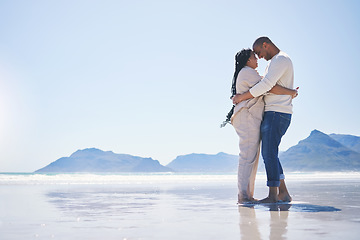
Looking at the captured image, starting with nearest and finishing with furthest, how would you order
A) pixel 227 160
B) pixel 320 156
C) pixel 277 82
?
1. pixel 277 82
2. pixel 320 156
3. pixel 227 160

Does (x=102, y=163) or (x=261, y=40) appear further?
(x=102, y=163)

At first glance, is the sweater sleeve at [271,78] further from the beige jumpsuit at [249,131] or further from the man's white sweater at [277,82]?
the beige jumpsuit at [249,131]

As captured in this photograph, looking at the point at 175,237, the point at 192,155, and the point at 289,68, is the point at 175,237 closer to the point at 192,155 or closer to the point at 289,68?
the point at 289,68

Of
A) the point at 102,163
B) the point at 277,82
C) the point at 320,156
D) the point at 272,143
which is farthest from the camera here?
the point at 102,163

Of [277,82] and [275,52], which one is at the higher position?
[275,52]

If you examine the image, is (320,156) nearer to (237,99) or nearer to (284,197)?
(284,197)

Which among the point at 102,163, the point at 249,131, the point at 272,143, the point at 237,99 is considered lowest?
the point at 272,143

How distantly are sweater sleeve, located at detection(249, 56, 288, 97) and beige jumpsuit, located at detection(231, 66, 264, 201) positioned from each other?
164mm

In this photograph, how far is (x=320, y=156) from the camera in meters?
83.8

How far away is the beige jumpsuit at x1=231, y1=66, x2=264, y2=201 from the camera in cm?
400

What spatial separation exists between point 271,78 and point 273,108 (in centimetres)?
31

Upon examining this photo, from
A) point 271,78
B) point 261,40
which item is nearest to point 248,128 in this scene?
point 271,78

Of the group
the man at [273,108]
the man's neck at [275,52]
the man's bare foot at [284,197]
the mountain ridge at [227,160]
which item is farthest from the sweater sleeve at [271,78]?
the mountain ridge at [227,160]

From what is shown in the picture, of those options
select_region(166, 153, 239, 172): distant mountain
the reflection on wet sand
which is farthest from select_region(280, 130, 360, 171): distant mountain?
the reflection on wet sand
